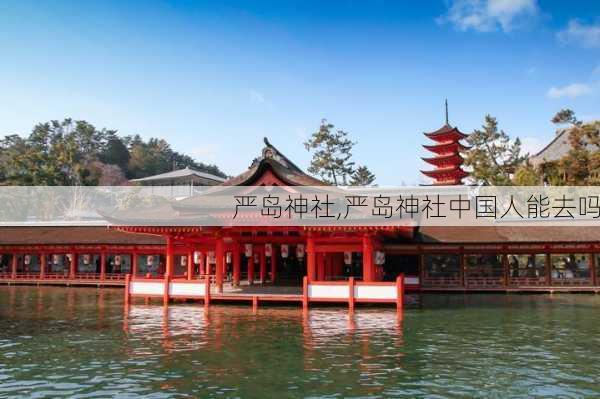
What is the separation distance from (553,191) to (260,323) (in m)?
30.9

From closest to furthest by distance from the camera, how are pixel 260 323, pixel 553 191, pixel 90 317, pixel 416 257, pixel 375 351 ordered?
pixel 375 351 < pixel 260 323 < pixel 90 317 < pixel 416 257 < pixel 553 191

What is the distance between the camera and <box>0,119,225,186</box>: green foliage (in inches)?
2525

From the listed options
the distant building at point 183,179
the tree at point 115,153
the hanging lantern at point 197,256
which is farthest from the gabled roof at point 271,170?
the tree at point 115,153

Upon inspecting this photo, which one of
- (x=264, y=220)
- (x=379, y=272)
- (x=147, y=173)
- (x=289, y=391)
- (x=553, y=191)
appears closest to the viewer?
(x=289, y=391)

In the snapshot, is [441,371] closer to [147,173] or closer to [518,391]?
[518,391]

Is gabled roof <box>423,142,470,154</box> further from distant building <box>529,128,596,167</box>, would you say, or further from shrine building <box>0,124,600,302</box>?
shrine building <box>0,124,600,302</box>

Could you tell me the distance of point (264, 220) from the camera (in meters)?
23.5

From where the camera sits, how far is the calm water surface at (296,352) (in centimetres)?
1107

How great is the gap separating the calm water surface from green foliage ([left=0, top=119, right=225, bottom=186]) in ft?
148

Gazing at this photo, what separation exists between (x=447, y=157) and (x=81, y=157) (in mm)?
72992

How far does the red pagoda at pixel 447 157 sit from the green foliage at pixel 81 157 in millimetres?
42175

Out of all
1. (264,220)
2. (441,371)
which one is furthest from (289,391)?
(264,220)

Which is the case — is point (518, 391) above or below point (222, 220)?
below

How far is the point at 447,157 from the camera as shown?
2195 inches
